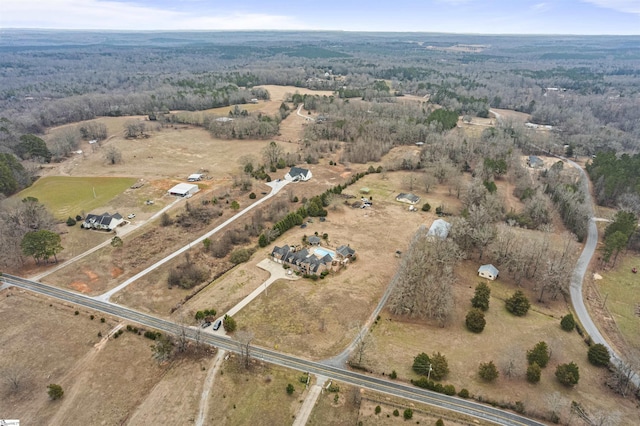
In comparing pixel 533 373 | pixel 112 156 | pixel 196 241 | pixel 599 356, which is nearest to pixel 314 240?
pixel 196 241

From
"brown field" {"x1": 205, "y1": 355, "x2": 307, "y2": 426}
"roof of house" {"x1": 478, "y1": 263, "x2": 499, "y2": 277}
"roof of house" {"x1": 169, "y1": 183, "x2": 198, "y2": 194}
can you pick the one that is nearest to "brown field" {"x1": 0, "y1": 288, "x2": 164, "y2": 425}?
"brown field" {"x1": 205, "y1": 355, "x2": 307, "y2": 426}

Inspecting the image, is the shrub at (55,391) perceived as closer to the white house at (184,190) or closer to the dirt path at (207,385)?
the dirt path at (207,385)

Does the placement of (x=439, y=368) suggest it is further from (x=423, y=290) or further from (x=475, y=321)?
(x=423, y=290)

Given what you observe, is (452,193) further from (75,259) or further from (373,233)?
(75,259)

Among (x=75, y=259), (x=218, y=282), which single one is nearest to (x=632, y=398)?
(x=218, y=282)

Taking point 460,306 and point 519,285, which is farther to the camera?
point 519,285

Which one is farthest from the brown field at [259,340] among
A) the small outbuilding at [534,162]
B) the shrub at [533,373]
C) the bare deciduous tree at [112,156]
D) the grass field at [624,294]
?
the bare deciduous tree at [112,156]

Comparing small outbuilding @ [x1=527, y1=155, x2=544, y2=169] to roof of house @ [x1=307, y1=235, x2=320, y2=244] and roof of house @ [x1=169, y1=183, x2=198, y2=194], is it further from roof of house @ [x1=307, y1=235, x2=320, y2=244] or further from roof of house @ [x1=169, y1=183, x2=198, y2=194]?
roof of house @ [x1=169, y1=183, x2=198, y2=194]
